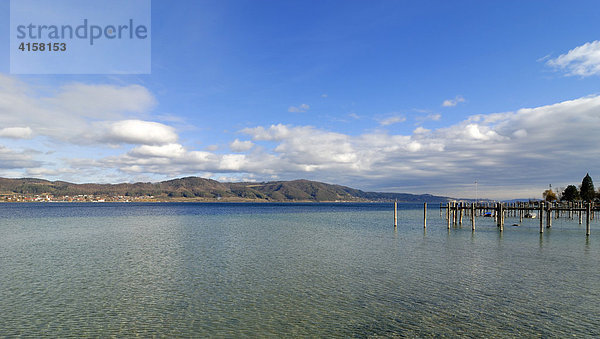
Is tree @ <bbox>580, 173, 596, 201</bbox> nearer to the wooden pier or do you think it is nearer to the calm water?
the wooden pier

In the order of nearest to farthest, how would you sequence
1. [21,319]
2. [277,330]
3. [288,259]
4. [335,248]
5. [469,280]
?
1. [277,330]
2. [21,319]
3. [469,280]
4. [288,259]
5. [335,248]

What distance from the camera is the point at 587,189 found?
127500 millimetres

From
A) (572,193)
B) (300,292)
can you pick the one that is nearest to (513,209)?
(300,292)

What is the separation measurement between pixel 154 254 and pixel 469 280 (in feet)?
87.1

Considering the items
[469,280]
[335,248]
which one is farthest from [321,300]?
[335,248]

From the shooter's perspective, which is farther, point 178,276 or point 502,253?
point 502,253

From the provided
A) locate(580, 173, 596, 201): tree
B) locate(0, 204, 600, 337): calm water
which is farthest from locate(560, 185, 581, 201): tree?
locate(0, 204, 600, 337): calm water

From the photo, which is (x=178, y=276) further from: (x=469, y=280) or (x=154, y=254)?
(x=469, y=280)

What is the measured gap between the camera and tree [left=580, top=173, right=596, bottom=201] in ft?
413

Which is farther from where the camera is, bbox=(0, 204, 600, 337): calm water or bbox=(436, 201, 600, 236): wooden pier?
bbox=(436, 201, 600, 236): wooden pier

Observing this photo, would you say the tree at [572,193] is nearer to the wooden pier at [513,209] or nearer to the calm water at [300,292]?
the wooden pier at [513,209]

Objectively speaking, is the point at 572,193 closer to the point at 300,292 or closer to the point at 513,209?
the point at 513,209

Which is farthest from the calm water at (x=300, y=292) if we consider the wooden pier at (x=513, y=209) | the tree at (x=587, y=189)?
the tree at (x=587, y=189)

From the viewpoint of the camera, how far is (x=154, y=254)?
105ft
